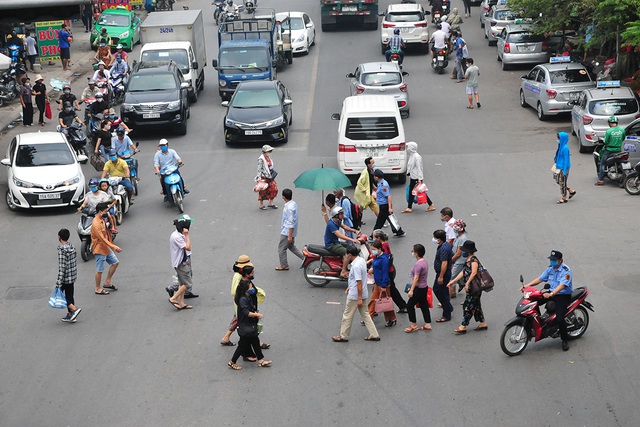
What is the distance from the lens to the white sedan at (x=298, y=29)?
40.2 meters

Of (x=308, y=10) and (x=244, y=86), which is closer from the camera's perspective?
(x=244, y=86)

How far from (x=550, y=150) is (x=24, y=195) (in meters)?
13.2

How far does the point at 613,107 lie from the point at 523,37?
11.7 metres

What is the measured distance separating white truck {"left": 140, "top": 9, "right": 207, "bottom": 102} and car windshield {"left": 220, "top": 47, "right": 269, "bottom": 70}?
1064 mm

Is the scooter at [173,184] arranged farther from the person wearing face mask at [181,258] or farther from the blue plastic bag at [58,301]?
the blue plastic bag at [58,301]

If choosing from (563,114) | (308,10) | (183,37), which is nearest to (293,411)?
(563,114)

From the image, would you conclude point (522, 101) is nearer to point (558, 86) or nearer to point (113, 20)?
point (558, 86)

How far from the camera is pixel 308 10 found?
5050 centimetres

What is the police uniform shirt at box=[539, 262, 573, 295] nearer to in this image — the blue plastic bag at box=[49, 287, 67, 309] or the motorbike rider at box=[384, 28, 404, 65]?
the blue plastic bag at box=[49, 287, 67, 309]

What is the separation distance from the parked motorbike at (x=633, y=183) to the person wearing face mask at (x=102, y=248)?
11.3m

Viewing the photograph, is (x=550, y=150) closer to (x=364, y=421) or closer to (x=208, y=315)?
(x=208, y=315)

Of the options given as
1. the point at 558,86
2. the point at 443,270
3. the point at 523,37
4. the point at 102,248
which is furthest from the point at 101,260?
the point at 523,37

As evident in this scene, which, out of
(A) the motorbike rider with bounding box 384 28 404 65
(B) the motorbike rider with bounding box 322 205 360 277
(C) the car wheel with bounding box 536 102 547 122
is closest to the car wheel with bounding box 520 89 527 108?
(C) the car wheel with bounding box 536 102 547 122

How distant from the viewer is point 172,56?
32625mm
